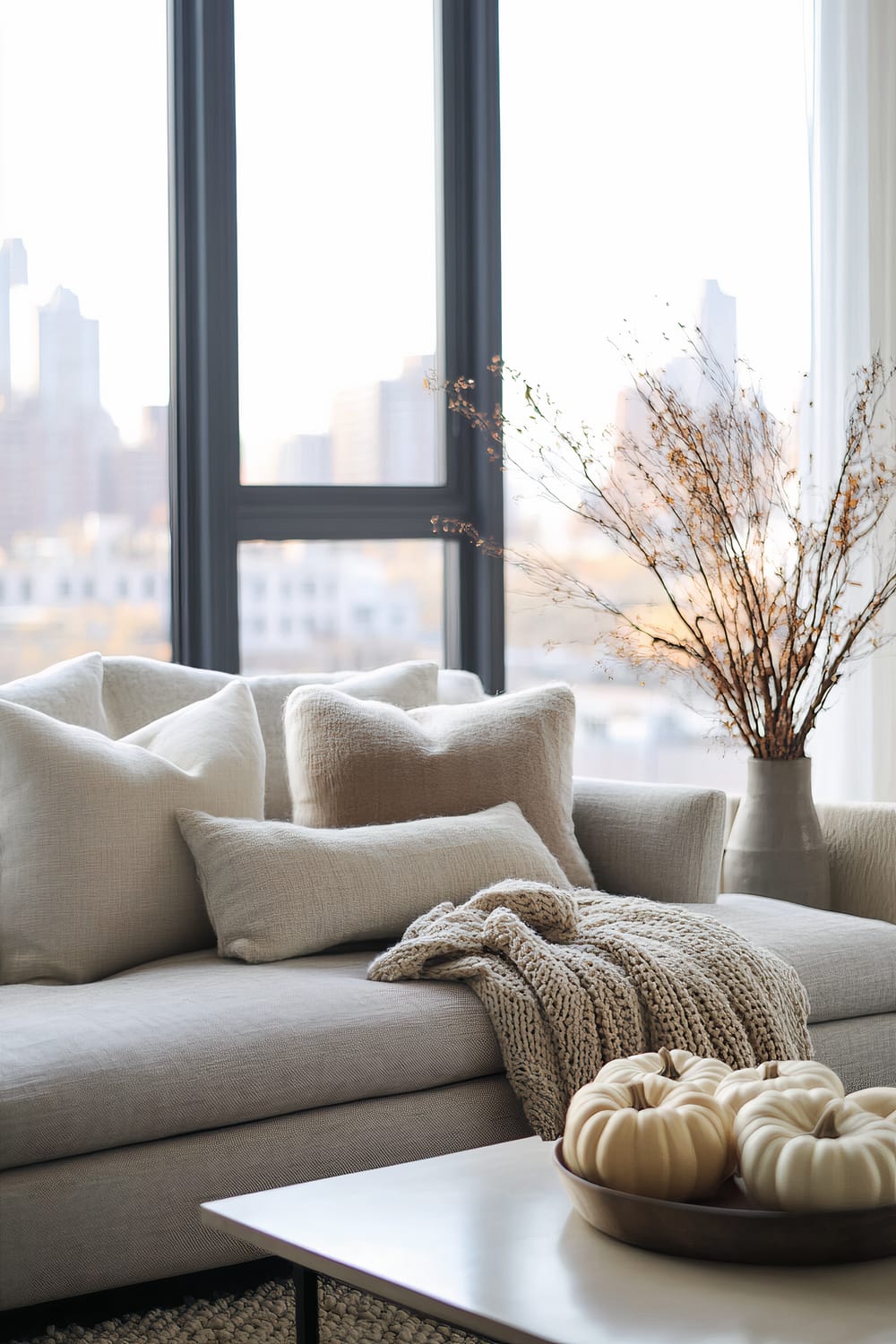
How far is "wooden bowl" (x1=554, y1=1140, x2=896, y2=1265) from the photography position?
1398 mm

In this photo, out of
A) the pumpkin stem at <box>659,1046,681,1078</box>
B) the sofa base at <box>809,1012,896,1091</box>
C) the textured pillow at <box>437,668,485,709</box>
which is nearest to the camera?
the pumpkin stem at <box>659,1046,681,1078</box>

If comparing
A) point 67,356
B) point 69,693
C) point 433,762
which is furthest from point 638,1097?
point 67,356

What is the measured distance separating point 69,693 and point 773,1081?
1.66m

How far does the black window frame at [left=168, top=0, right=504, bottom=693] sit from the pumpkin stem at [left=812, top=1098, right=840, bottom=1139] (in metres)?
2.52

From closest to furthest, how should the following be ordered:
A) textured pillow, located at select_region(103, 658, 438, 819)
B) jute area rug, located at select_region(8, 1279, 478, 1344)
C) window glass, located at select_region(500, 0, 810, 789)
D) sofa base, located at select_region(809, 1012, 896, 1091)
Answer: jute area rug, located at select_region(8, 1279, 478, 1344) → sofa base, located at select_region(809, 1012, 896, 1091) → textured pillow, located at select_region(103, 658, 438, 819) → window glass, located at select_region(500, 0, 810, 789)

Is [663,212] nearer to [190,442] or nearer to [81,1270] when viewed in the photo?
[190,442]

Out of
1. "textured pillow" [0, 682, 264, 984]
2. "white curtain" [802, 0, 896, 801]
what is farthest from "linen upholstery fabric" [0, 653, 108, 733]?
"white curtain" [802, 0, 896, 801]

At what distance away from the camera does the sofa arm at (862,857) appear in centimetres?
316

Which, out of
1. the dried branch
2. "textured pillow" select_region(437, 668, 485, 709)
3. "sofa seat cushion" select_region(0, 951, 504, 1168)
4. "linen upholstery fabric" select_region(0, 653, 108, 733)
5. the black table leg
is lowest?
the black table leg

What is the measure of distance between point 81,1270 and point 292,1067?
0.36m

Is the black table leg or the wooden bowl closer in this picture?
the wooden bowl

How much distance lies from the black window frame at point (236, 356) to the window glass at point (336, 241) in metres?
0.06

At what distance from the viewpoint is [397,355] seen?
4160 mm

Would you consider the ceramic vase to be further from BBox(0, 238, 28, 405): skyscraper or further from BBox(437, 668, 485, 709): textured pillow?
BBox(0, 238, 28, 405): skyscraper
